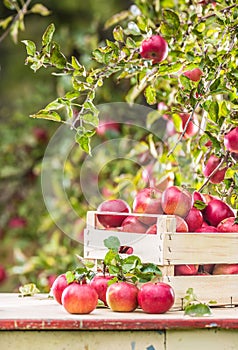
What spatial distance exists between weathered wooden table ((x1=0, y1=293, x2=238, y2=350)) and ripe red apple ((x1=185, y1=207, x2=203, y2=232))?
0.28m

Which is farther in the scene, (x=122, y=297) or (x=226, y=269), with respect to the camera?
(x=226, y=269)

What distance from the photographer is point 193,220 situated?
1.82 meters

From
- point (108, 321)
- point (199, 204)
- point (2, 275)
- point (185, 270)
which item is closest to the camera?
point (108, 321)

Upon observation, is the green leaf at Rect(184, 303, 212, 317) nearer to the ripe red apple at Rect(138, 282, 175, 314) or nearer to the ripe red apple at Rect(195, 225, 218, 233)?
the ripe red apple at Rect(138, 282, 175, 314)

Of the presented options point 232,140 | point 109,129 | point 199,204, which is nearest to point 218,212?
point 199,204

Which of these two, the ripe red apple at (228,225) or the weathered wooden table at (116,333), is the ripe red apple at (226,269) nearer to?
the ripe red apple at (228,225)

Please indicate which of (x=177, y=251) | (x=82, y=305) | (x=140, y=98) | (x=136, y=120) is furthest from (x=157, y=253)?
(x=140, y=98)

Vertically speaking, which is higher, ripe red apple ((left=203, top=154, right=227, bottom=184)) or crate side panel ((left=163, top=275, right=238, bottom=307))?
ripe red apple ((left=203, top=154, right=227, bottom=184))

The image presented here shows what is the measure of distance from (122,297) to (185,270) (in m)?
0.16

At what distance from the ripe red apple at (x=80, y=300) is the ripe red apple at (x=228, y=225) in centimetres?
31

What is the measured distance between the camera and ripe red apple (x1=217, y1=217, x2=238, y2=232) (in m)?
1.83

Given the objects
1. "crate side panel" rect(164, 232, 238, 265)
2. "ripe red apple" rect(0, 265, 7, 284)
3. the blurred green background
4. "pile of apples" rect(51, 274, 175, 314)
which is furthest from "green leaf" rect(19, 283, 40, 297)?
"ripe red apple" rect(0, 265, 7, 284)

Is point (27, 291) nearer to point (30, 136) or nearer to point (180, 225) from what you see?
point (180, 225)

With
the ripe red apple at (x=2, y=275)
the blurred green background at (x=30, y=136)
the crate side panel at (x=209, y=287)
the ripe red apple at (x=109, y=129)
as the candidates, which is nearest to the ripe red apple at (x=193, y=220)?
the crate side panel at (x=209, y=287)
